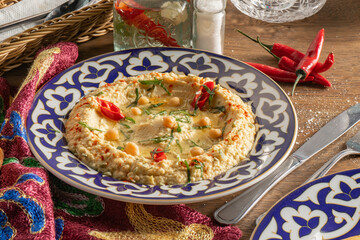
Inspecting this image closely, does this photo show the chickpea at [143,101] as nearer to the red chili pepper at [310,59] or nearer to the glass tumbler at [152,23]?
the glass tumbler at [152,23]

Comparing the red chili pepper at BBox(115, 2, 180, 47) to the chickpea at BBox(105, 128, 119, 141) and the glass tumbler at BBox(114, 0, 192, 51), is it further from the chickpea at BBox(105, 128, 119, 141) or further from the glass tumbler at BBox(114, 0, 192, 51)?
the chickpea at BBox(105, 128, 119, 141)

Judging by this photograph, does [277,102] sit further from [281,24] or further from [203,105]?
[281,24]

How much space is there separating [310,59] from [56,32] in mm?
1540

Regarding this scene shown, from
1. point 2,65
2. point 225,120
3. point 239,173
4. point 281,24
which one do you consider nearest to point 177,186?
point 239,173

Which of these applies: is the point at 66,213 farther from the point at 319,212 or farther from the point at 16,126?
the point at 319,212

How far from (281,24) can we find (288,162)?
1588mm

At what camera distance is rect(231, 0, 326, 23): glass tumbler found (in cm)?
367

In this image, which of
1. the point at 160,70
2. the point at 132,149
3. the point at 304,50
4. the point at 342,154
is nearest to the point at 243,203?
the point at 132,149

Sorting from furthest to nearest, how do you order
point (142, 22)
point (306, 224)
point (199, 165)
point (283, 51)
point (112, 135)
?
point (283, 51) → point (142, 22) → point (112, 135) → point (199, 165) → point (306, 224)

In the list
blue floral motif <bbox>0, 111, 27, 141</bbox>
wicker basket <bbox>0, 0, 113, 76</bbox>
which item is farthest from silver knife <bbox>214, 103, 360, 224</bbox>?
wicker basket <bbox>0, 0, 113, 76</bbox>

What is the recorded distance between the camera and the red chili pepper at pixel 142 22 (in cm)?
296

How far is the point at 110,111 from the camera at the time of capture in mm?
2420

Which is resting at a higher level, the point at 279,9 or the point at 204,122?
the point at 204,122

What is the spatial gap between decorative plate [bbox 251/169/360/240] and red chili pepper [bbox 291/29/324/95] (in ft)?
3.17
